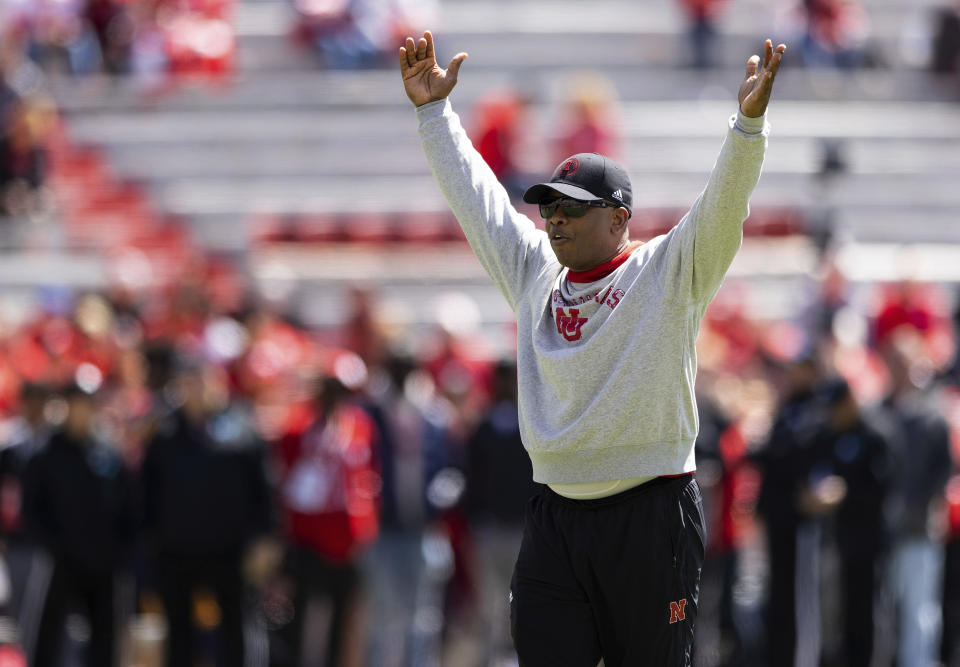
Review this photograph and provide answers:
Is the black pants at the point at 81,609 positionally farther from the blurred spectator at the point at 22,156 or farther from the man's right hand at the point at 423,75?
the blurred spectator at the point at 22,156

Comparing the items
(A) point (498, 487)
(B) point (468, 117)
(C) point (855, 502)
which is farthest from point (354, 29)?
(C) point (855, 502)

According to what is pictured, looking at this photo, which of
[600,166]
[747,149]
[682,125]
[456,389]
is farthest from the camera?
[682,125]

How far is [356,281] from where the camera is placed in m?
13.3

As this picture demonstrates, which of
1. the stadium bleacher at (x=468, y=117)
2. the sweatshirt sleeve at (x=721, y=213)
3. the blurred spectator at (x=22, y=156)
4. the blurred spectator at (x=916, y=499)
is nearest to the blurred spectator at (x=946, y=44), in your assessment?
the stadium bleacher at (x=468, y=117)

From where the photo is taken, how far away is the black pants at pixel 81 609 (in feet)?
26.2

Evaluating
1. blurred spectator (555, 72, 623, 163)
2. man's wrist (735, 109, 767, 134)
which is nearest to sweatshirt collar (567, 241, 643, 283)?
man's wrist (735, 109, 767, 134)

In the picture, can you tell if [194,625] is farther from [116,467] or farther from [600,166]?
[600,166]

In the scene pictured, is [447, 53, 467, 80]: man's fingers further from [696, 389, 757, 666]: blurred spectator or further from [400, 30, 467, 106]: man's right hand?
[696, 389, 757, 666]: blurred spectator

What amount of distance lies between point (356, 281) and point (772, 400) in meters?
4.79

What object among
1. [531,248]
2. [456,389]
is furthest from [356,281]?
[531,248]

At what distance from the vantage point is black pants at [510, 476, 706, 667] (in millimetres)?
3947

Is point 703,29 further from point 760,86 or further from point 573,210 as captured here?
point 760,86

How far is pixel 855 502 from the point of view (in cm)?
824

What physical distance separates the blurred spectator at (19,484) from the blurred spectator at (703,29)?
10.2 m
